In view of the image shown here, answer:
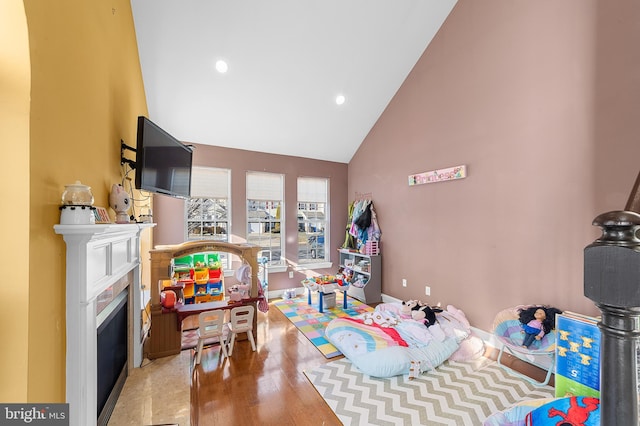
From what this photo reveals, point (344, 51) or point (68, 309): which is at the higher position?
point (344, 51)

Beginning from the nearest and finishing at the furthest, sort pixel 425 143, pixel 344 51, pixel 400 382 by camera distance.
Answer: pixel 400 382 < pixel 344 51 < pixel 425 143

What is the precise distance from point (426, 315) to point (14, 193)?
12.2 feet

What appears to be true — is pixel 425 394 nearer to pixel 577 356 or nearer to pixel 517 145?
pixel 577 356

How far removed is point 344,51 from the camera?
368cm

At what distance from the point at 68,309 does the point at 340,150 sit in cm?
486

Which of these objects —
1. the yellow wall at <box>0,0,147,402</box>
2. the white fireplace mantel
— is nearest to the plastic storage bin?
the white fireplace mantel

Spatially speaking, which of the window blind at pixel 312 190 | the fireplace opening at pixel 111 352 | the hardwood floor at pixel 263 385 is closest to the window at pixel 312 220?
the window blind at pixel 312 190

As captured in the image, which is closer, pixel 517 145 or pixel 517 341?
pixel 517 341

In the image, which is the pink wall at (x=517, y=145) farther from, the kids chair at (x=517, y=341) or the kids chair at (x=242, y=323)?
the kids chair at (x=242, y=323)

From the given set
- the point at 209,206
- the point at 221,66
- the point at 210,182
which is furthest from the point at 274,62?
the point at 209,206

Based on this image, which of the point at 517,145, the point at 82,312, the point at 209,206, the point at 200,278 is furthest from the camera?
the point at 209,206

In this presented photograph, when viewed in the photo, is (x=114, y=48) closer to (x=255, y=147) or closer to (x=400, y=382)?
(x=255, y=147)

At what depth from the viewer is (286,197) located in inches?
210

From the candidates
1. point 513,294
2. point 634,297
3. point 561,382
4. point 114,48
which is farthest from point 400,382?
point 114,48
